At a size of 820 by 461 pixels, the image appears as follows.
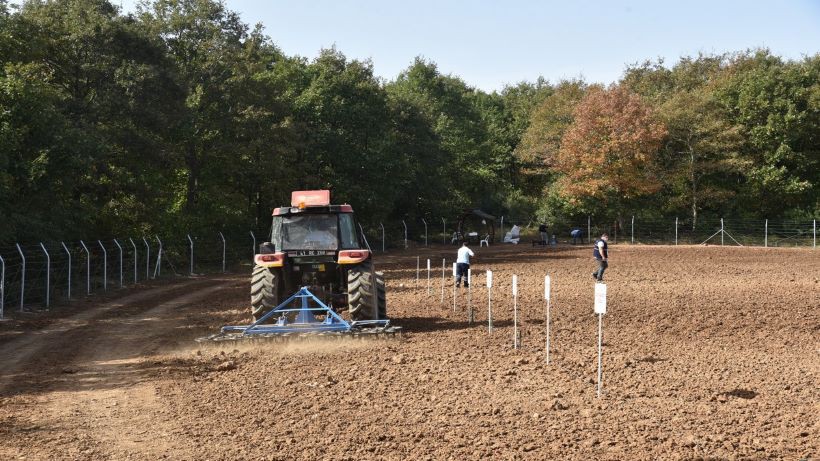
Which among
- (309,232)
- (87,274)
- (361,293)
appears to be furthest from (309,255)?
(87,274)

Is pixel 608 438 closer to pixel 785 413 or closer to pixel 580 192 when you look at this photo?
pixel 785 413

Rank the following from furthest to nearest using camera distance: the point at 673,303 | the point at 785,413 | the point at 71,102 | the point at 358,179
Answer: the point at 358,179
the point at 71,102
the point at 673,303
the point at 785,413

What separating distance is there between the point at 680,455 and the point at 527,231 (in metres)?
47.8

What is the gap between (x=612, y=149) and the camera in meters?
47.0

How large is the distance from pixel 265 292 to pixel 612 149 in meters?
35.8

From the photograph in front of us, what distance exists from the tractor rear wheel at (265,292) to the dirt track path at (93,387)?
5.35 feet

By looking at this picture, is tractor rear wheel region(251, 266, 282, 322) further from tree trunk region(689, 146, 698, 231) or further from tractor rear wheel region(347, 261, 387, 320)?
tree trunk region(689, 146, 698, 231)

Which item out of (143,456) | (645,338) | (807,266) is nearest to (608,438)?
(143,456)

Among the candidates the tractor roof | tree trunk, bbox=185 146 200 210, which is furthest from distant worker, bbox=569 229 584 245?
the tractor roof

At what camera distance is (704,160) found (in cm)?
4919

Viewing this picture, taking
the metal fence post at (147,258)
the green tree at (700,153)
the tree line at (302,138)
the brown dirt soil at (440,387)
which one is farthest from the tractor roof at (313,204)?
the green tree at (700,153)

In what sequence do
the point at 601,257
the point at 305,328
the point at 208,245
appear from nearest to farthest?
the point at 305,328
the point at 601,257
the point at 208,245

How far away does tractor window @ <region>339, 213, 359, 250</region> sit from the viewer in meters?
15.2

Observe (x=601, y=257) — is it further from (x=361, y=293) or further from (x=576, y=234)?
(x=576, y=234)
